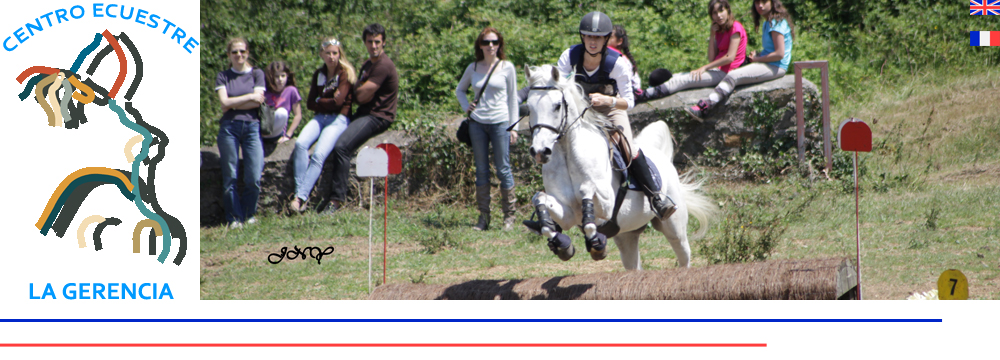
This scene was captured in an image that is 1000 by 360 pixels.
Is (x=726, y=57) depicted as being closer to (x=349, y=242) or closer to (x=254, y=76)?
(x=349, y=242)

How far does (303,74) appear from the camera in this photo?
38.6 ft

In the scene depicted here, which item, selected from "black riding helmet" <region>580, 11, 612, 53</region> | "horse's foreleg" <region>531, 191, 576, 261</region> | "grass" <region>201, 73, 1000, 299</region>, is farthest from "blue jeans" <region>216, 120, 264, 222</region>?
"horse's foreleg" <region>531, 191, 576, 261</region>

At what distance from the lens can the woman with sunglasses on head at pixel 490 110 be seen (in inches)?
317

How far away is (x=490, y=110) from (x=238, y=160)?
120 inches

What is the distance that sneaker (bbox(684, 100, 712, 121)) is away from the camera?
30.1 ft

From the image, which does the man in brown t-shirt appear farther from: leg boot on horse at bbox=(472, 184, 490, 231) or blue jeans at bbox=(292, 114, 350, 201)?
leg boot on horse at bbox=(472, 184, 490, 231)

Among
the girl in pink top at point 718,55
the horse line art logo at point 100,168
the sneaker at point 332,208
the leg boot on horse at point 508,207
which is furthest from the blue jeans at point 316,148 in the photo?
the girl in pink top at point 718,55

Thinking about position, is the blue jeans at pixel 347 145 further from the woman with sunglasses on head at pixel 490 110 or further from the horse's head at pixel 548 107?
the horse's head at pixel 548 107

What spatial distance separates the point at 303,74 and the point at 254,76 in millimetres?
3107

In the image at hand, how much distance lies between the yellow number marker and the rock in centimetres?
492

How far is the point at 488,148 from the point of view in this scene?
8547 mm

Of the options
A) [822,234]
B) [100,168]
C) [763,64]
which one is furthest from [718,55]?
[100,168]

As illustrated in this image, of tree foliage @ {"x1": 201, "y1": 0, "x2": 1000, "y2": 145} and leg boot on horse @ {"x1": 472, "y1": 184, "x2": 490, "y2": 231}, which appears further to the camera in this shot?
tree foliage @ {"x1": 201, "y1": 0, "x2": 1000, "y2": 145}
